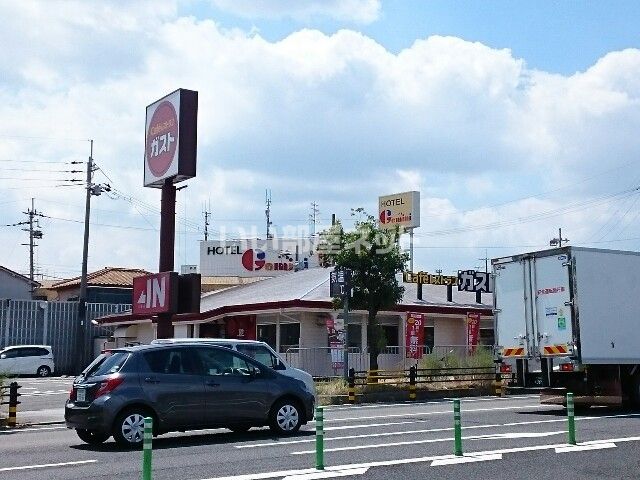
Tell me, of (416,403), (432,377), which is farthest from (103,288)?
(416,403)

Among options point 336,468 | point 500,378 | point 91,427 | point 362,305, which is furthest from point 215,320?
point 336,468

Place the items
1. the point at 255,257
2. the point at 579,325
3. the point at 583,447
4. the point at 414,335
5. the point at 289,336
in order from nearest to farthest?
the point at 583,447 → the point at 579,325 → the point at 414,335 → the point at 289,336 → the point at 255,257

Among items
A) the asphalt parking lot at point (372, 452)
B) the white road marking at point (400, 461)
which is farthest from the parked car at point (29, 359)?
the white road marking at point (400, 461)

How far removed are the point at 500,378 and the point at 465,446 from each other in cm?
1330

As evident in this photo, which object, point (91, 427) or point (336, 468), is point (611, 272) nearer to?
point (336, 468)

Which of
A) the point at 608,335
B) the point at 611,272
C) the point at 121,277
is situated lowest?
the point at 608,335

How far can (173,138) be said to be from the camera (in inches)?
1047

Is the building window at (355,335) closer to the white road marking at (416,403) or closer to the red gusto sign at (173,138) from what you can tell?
the white road marking at (416,403)

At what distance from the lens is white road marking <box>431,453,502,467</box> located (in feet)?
38.3

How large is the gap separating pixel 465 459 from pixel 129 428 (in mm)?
5151

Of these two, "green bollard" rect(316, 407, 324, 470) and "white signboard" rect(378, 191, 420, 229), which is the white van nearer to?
"green bollard" rect(316, 407, 324, 470)

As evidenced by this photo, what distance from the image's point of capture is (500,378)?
26.3 meters

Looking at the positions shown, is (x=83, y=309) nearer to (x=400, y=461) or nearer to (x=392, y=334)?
(x=392, y=334)

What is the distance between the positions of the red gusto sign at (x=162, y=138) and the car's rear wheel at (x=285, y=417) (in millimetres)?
12928
